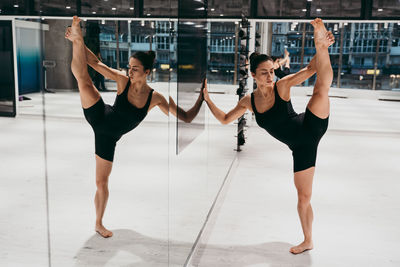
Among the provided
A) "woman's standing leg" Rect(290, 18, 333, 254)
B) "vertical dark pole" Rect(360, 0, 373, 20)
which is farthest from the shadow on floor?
"vertical dark pole" Rect(360, 0, 373, 20)

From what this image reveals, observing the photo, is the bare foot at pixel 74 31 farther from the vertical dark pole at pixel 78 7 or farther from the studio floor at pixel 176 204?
the studio floor at pixel 176 204

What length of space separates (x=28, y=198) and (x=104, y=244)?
1789 mm

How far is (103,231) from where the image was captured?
218cm

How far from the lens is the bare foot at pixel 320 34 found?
247 cm

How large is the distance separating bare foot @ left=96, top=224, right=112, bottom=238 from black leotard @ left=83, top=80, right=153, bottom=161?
406 millimetres

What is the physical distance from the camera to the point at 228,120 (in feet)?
9.61

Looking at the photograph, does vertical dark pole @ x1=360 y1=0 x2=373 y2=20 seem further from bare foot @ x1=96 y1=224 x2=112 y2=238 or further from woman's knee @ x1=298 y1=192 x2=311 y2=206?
bare foot @ x1=96 y1=224 x2=112 y2=238

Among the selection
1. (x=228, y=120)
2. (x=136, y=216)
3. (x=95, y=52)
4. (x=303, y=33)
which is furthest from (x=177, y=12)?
(x=303, y=33)

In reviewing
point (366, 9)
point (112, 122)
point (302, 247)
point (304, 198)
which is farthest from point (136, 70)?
point (366, 9)

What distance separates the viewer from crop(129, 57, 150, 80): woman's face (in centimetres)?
141

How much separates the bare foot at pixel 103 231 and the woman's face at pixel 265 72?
4.98 ft

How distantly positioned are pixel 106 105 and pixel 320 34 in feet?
5.12

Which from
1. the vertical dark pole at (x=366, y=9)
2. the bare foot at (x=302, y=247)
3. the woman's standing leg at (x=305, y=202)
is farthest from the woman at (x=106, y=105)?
the vertical dark pole at (x=366, y=9)

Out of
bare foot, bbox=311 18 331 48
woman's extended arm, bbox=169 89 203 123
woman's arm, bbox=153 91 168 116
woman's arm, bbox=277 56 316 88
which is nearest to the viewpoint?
woman's arm, bbox=153 91 168 116
